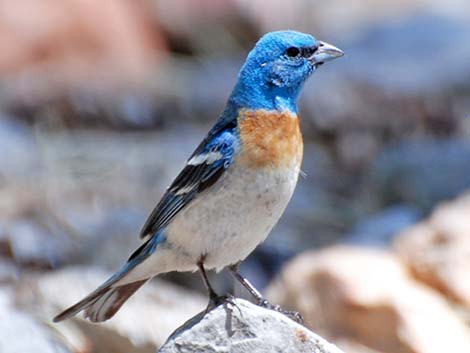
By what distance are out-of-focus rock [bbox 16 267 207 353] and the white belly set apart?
106cm

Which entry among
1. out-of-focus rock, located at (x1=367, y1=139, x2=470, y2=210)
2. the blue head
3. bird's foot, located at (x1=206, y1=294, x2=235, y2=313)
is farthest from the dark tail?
out-of-focus rock, located at (x1=367, y1=139, x2=470, y2=210)

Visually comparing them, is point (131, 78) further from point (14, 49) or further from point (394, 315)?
point (394, 315)

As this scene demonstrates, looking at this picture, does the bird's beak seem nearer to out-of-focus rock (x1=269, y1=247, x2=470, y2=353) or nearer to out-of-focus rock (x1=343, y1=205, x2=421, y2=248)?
out-of-focus rock (x1=269, y1=247, x2=470, y2=353)

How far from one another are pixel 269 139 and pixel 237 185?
256mm

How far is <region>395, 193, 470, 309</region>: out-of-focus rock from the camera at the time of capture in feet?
23.2

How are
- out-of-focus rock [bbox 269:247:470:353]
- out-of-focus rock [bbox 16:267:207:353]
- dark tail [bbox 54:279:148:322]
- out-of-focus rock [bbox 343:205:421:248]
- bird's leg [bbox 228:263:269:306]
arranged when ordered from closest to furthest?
1. bird's leg [bbox 228:263:269:306]
2. dark tail [bbox 54:279:148:322]
3. out-of-focus rock [bbox 269:247:470:353]
4. out-of-focus rock [bbox 16:267:207:353]
5. out-of-focus rock [bbox 343:205:421:248]

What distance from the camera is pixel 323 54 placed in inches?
241

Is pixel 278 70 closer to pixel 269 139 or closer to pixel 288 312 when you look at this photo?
pixel 269 139

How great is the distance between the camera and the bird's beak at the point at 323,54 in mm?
6088

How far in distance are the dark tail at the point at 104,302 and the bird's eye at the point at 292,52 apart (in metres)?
1.26

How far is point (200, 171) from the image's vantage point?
19.4ft

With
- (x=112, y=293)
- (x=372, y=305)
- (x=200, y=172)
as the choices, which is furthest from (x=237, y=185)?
(x=372, y=305)

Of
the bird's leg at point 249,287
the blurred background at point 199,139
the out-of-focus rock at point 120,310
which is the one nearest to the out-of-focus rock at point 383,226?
the blurred background at point 199,139

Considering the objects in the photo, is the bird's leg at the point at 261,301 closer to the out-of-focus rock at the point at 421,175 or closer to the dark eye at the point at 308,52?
the dark eye at the point at 308,52
